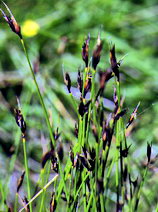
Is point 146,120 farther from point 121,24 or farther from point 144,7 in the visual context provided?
point 144,7

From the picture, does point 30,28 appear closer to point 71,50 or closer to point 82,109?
point 71,50

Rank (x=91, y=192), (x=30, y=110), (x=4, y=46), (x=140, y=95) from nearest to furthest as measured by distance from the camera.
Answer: (x=91, y=192), (x=30, y=110), (x=140, y=95), (x=4, y=46)

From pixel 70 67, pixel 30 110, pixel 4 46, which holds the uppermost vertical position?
pixel 4 46

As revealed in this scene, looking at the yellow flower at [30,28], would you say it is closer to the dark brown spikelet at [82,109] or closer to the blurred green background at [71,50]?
the blurred green background at [71,50]

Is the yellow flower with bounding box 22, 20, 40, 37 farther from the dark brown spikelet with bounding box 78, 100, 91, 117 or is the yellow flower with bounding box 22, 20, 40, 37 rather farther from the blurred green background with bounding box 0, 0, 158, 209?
the dark brown spikelet with bounding box 78, 100, 91, 117

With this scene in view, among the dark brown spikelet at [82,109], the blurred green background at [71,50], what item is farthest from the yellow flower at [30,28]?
the dark brown spikelet at [82,109]

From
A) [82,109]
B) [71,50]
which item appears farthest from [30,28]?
[82,109]

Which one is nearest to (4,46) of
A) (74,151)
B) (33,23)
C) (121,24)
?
(33,23)
